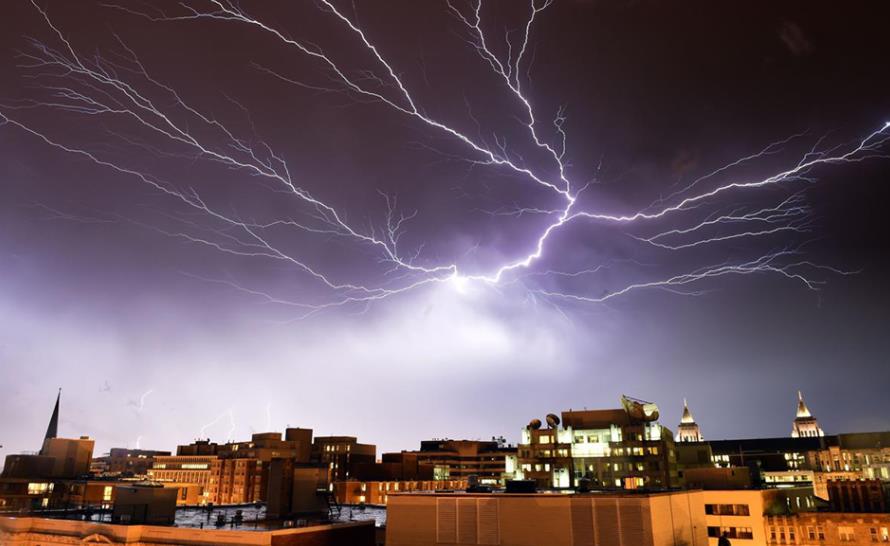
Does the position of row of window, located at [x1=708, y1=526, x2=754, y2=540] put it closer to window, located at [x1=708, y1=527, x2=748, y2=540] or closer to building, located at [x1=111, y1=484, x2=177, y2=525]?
window, located at [x1=708, y1=527, x2=748, y2=540]

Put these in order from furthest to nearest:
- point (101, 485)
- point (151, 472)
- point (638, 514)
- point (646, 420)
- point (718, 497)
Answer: point (151, 472) < point (646, 420) < point (101, 485) < point (718, 497) < point (638, 514)

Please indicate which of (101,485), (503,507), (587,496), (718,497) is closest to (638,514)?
(587,496)

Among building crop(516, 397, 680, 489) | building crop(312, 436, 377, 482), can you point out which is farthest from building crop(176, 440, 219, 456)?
building crop(516, 397, 680, 489)

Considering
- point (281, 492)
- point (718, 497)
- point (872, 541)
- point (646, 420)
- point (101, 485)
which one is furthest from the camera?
point (646, 420)

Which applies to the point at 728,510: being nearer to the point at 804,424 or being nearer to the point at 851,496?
the point at 851,496

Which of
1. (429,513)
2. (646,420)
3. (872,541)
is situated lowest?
(872,541)

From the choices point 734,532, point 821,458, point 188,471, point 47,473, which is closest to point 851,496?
point 734,532

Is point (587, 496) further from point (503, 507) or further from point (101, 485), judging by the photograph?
point (101, 485)
